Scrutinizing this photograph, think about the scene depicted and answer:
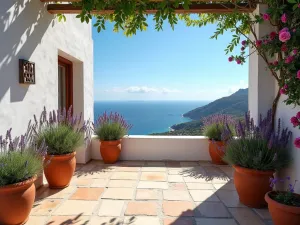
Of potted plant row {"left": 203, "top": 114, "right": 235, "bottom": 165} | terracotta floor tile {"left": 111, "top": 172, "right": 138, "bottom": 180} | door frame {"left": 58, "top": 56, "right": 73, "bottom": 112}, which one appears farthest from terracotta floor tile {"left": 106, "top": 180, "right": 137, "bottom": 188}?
door frame {"left": 58, "top": 56, "right": 73, "bottom": 112}

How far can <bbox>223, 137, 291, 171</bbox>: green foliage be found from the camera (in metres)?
2.35

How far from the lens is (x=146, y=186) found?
3055 millimetres

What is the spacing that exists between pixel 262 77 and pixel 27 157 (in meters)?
2.94

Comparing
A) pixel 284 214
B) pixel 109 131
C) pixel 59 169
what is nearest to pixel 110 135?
pixel 109 131

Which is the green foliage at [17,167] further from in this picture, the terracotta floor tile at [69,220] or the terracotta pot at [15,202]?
the terracotta floor tile at [69,220]

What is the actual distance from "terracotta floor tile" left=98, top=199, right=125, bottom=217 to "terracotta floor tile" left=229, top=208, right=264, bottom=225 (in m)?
1.20

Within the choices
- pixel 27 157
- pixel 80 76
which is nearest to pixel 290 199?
pixel 27 157

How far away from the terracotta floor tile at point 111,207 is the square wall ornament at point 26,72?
1.67 meters

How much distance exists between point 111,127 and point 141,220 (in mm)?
2284

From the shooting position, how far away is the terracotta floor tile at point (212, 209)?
2303mm

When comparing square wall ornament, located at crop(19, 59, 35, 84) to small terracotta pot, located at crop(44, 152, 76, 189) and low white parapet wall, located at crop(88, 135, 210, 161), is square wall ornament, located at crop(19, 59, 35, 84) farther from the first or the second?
low white parapet wall, located at crop(88, 135, 210, 161)

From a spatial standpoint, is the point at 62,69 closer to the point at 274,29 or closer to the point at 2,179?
the point at 2,179

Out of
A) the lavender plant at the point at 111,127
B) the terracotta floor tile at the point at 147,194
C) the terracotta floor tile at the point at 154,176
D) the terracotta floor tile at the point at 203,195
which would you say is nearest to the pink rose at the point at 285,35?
the terracotta floor tile at the point at 203,195

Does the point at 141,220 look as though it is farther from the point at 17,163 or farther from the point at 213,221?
the point at 17,163
